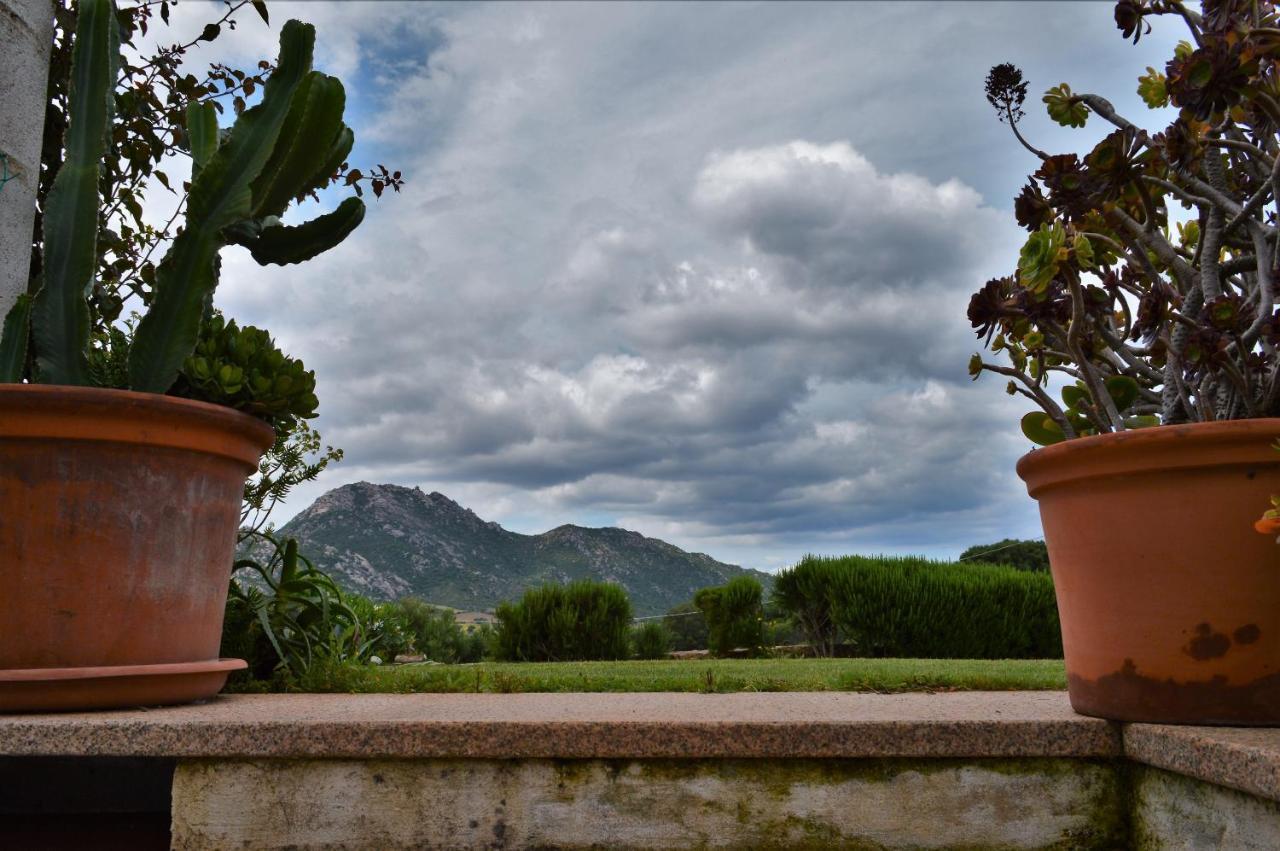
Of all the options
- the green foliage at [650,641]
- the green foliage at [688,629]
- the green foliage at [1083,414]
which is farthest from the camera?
the green foliage at [688,629]

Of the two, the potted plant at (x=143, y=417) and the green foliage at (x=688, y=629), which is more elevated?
the potted plant at (x=143, y=417)

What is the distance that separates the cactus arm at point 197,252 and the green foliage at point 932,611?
20.1 ft

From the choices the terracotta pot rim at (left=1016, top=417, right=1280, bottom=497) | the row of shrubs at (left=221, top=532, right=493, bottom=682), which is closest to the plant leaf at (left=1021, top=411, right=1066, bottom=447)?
the terracotta pot rim at (left=1016, top=417, right=1280, bottom=497)

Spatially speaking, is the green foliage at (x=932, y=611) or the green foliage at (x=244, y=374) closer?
the green foliage at (x=244, y=374)

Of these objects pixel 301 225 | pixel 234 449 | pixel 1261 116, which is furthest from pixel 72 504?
pixel 1261 116

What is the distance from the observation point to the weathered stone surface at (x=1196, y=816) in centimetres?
160

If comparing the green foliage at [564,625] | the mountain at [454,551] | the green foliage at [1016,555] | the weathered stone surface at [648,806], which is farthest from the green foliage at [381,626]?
the green foliage at [1016,555]

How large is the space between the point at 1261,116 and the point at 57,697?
135 inches

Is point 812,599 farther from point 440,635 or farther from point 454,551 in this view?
point 454,551

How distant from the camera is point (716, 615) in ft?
27.6

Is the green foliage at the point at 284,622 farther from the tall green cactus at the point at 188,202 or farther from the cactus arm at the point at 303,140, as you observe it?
the cactus arm at the point at 303,140

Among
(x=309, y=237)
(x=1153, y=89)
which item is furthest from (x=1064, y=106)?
(x=309, y=237)

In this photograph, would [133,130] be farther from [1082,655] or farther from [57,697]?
[1082,655]

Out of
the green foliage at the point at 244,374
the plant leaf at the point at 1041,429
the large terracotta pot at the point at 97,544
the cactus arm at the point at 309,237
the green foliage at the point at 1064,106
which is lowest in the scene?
the large terracotta pot at the point at 97,544
